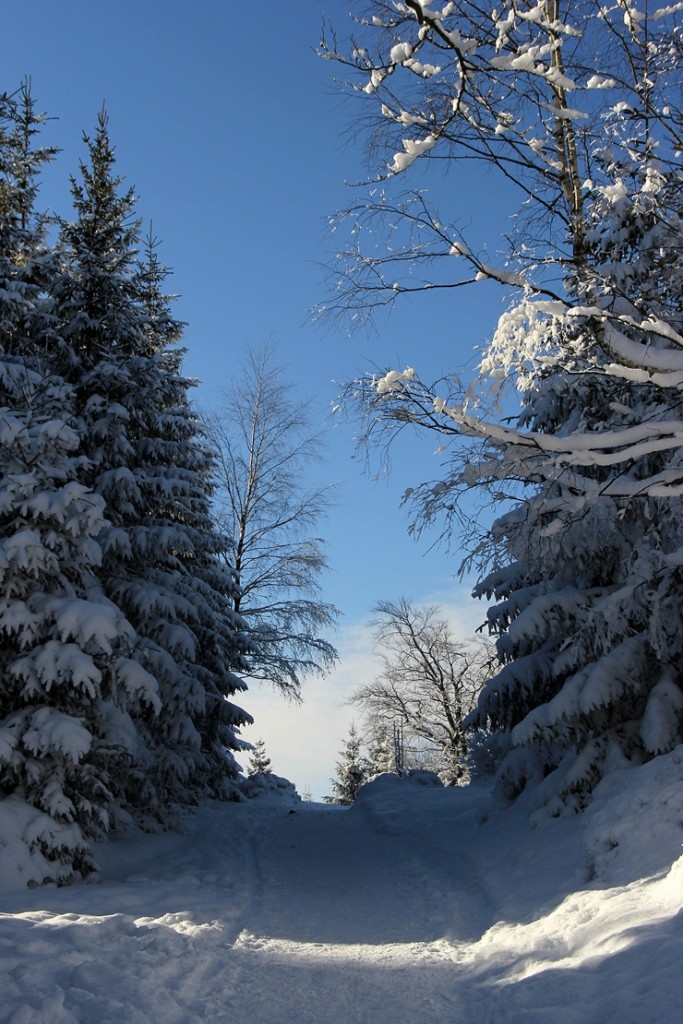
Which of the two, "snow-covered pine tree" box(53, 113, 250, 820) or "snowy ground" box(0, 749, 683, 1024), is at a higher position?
"snow-covered pine tree" box(53, 113, 250, 820)

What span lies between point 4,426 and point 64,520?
144 cm

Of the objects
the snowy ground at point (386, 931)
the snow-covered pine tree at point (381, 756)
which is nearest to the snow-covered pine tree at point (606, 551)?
the snowy ground at point (386, 931)

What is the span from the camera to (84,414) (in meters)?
12.5

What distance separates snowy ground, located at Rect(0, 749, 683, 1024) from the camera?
183 inches

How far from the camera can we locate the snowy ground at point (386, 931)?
15.3 feet

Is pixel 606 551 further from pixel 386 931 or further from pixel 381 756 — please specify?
pixel 381 756

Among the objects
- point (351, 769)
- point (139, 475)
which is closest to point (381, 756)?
point (351, 769)

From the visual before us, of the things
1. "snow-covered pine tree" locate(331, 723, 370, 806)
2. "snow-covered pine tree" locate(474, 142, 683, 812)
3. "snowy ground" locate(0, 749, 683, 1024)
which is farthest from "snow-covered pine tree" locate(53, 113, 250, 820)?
"snow-covered pine tree" locate(331, 723, 370, 806)

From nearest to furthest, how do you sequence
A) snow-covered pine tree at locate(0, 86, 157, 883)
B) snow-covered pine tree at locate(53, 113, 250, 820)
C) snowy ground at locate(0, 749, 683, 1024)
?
snowy ground at locate(0, 749, 683, 1024) → snow-covered pine tree at locate(0, 86, 157, 883) → snow-covered pine tree at locate(53, 113, 250, 820)

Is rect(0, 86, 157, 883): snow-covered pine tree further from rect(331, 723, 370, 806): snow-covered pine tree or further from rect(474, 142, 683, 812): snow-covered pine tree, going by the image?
rect(331, 723, 370, 806): snow-covered pine tree

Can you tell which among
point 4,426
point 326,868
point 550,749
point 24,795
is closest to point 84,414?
point 4,426

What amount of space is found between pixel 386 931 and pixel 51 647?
15.8ft

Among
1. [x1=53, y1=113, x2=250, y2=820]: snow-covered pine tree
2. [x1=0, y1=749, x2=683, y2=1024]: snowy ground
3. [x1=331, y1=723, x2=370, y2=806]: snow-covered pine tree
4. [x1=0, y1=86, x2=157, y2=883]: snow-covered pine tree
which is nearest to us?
[x1=0, y1=749, x2=683, y2=1024]: snowy ground

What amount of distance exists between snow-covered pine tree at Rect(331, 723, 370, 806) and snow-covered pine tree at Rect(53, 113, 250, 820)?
74.2 feet
